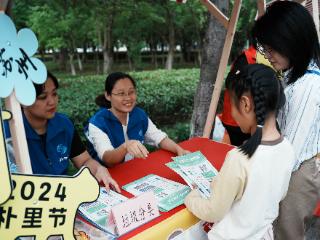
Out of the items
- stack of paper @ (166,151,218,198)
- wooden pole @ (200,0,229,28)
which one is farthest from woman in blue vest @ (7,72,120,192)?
wooden pole @ (200,0,229,28)

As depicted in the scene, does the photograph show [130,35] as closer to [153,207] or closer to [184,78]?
[184,78]

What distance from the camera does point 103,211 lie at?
1.41m

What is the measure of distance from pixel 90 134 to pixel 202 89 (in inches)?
66.4

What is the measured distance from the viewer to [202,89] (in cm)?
350

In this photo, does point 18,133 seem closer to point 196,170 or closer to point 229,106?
point 196,170

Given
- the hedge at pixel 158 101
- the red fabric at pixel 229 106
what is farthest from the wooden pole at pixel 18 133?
the hedge at pixel 158 101

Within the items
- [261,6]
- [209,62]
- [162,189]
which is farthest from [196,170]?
[209,62]

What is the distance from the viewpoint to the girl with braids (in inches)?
48.3

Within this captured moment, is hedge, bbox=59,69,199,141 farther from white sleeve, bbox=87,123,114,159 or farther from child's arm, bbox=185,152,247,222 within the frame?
child's arm, bbox=185,152,247,222

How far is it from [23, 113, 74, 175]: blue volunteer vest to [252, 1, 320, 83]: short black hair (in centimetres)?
117

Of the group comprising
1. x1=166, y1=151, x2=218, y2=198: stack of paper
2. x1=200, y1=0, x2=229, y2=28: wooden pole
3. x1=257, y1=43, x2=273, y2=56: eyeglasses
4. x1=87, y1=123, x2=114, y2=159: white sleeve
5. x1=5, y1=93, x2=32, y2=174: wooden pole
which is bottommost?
x1=166, y1=151, x2=218, y2=198: stack of paper

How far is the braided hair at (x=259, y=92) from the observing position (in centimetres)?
122

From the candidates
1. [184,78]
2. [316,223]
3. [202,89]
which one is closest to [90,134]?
[202,89]

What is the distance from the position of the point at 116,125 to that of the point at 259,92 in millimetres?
1229
